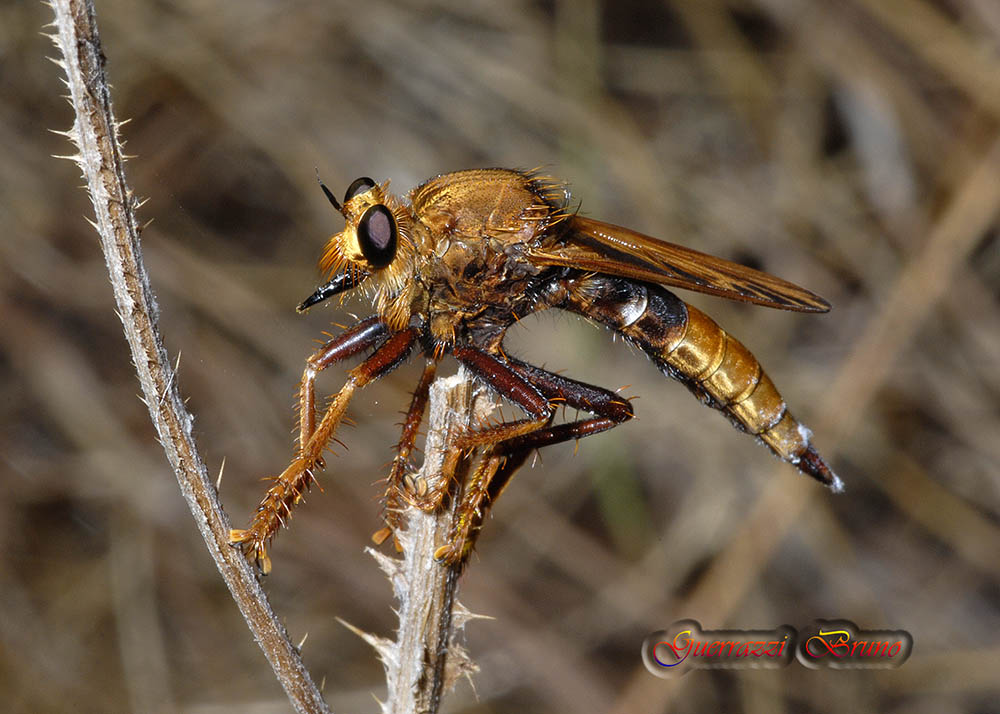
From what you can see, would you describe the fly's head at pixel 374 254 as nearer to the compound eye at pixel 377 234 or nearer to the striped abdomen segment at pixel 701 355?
the compound eye at pixel 377 234

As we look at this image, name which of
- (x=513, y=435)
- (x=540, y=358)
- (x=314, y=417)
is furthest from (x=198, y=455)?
(x=540, y=358)

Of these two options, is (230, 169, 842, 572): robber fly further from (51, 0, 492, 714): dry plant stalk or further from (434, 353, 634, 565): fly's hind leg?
(51, 0, 492, 714): dry plant stalk

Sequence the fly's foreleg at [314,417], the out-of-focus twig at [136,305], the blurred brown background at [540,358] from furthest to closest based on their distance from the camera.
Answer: the blurred brown background at [540,358], the fly's foreleg at [314,417], the out-of-focus twig at [136,305]

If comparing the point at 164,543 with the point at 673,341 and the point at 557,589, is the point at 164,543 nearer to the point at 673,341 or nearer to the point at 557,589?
the point at 557,589

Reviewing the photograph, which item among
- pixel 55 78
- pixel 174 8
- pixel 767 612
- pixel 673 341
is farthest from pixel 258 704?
pixel 174 8

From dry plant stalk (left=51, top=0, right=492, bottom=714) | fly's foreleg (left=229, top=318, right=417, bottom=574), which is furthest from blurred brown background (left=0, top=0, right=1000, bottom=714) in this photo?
dry plant stalk (left=51, top=0, right=492, bottom=714)

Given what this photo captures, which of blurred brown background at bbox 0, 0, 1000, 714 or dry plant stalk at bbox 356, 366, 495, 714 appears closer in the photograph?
dry plant stalk at bbox 356, 366, 495, 714

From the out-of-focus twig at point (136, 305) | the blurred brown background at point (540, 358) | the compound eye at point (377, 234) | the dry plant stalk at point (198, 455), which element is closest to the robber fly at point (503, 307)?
the compound eye at point (377, 234)
